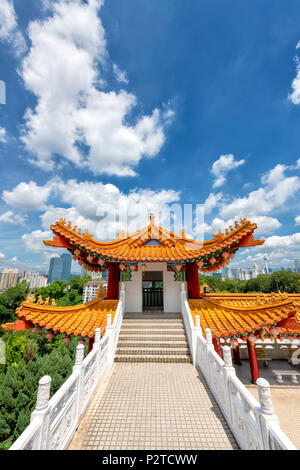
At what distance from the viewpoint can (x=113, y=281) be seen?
7.31 meters

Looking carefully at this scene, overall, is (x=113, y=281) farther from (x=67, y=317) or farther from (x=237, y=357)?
(x=237, y=357)

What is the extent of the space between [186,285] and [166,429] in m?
4.43

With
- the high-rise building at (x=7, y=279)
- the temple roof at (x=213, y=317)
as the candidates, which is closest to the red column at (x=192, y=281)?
the temple roof at (x=213, y=317)

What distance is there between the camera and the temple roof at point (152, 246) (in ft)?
19.5

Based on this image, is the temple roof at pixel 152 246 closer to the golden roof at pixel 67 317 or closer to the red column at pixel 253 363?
the golden roof at pixel 67 317

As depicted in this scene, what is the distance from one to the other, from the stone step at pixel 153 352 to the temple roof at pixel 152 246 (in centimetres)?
265

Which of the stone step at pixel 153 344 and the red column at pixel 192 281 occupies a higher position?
the red column at pixel 192 281

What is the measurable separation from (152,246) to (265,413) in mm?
6192

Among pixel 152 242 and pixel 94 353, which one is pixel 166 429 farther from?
pixel 152 242

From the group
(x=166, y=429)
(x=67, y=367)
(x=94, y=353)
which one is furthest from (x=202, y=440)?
(x=67, y=367)

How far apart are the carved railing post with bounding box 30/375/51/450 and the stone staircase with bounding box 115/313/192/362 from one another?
143 inches

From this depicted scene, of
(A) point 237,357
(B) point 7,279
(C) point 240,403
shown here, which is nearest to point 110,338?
(C) point 240,403

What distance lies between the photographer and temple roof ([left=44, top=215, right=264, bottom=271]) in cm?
596

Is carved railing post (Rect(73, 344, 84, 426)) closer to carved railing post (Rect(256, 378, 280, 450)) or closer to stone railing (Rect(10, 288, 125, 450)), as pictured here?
stone railing (Rect(10, 288, 125, 450))
